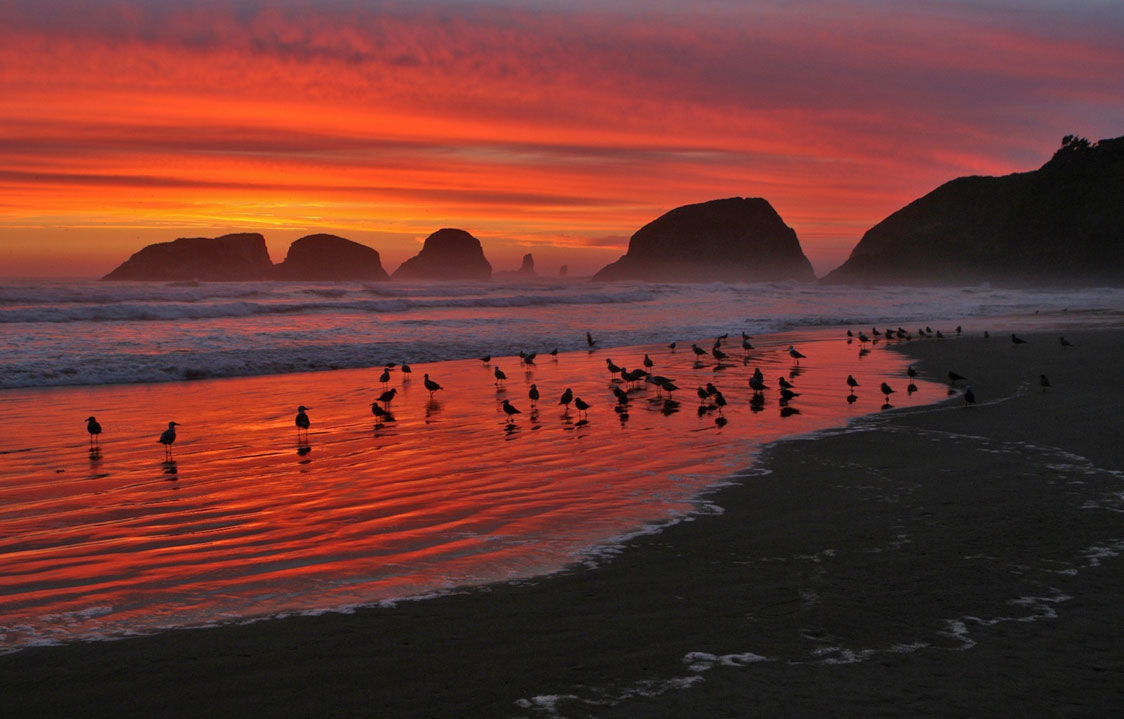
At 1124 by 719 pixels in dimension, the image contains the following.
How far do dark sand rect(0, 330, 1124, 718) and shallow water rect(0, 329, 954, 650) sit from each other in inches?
25.6

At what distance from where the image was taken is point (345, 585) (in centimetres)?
696

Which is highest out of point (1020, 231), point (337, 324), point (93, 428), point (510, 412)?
point (1020, 231)

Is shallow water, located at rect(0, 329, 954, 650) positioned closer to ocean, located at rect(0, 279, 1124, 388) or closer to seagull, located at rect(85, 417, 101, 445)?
seagull, located at rect(85, 417, 101, 445)

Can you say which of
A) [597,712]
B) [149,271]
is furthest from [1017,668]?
[149,271]

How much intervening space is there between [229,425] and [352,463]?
15.9 ft

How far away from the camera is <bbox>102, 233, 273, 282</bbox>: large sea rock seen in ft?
545

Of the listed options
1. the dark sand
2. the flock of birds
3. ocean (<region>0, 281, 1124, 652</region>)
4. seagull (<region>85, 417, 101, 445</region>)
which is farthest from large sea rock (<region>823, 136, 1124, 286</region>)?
seagull (<region>85, 417, 101, 445</region>)

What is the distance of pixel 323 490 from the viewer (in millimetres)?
10539

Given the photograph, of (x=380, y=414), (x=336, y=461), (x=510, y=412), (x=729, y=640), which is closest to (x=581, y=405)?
(x=510, y=412)

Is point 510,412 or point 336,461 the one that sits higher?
point 510,412

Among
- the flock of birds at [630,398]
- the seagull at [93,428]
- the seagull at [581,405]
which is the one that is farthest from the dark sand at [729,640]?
the seagull at [93,428]

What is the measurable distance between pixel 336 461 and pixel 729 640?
319 inches

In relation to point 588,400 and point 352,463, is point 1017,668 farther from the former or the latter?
point 588,400

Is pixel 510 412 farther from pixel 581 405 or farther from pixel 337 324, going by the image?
pixel 337 324
